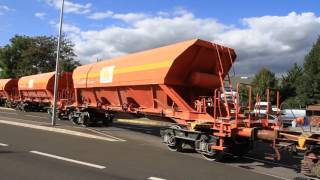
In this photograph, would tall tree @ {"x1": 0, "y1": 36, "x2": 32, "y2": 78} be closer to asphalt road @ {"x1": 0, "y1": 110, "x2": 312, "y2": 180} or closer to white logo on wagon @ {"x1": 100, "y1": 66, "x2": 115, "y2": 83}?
white logo on wagon @ {"x1": 100, "y1": 66, "x2": 115, "y2": 83}

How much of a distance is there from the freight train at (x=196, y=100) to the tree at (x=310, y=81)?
1721 inches

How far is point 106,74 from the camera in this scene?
20.7m

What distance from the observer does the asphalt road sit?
1045 cm

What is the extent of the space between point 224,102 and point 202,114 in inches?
35.3

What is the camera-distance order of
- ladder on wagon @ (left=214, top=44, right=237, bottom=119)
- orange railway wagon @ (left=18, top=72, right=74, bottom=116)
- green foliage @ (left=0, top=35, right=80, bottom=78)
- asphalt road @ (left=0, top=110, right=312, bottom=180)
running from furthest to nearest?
1. green foliage @ (left=0, top=35, right=80, bottom=78)
2. orange railway wagon @ (left=18, top=72, right=74, bottom=116)
3. ladder on wagon @ (left=214, top=44, right=237, bottom=119)
4. asphalt road @ (left=0, top=110, right=312, bottom=180)

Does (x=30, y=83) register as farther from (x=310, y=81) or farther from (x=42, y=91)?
(x=310, y=81)

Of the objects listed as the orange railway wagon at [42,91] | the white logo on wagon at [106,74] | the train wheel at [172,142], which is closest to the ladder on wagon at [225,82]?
the train wheel at [172,142]

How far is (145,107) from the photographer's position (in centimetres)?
1816

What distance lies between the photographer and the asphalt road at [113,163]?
34.3 ft

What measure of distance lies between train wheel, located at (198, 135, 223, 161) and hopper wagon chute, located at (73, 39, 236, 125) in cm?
76

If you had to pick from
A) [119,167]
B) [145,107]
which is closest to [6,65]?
[145,107]

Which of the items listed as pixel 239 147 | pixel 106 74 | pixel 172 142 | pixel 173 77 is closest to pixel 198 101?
pixel 173 77

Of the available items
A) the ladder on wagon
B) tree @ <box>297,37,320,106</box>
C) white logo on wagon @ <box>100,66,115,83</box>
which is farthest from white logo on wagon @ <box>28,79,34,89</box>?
tree @ <box>297,37,320,106</box>

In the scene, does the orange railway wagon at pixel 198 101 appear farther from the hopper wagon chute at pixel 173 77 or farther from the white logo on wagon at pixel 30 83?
the white logo on wagon at pixel 30 83
